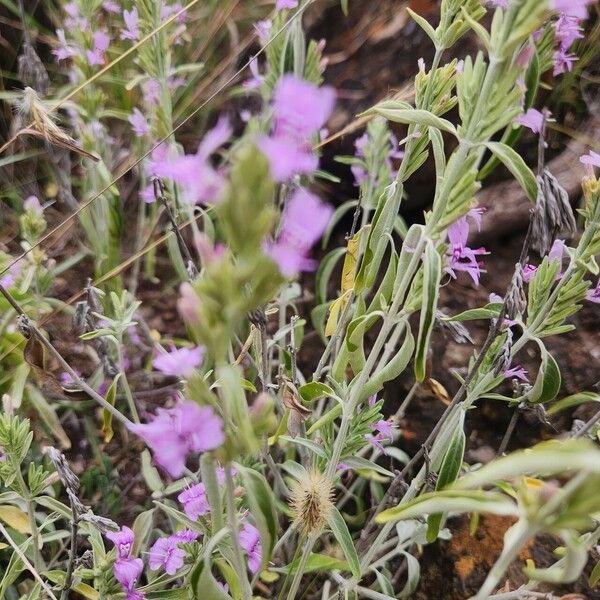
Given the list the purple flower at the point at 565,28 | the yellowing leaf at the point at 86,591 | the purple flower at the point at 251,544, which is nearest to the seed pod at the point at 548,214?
the purple flower at the point at 565,28

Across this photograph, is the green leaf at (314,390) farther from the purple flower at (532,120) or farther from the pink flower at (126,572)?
the purple flower at (532,120)

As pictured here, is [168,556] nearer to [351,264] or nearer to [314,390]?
[314,390]

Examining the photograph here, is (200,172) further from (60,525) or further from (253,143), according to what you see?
(60,525)

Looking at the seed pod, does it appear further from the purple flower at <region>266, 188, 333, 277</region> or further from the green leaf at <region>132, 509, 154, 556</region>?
the green leaf at <region>132, 509, 154, 556</region>

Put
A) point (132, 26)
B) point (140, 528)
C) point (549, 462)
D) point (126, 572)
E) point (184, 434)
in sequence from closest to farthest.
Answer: point (549, 462)
point (184, 434)
point (126, 572)
point (140, 528)
point (132, 26)

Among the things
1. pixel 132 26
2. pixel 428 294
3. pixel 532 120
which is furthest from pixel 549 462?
pixel 132 26

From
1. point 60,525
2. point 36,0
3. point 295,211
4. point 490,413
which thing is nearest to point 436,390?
point 490,413
